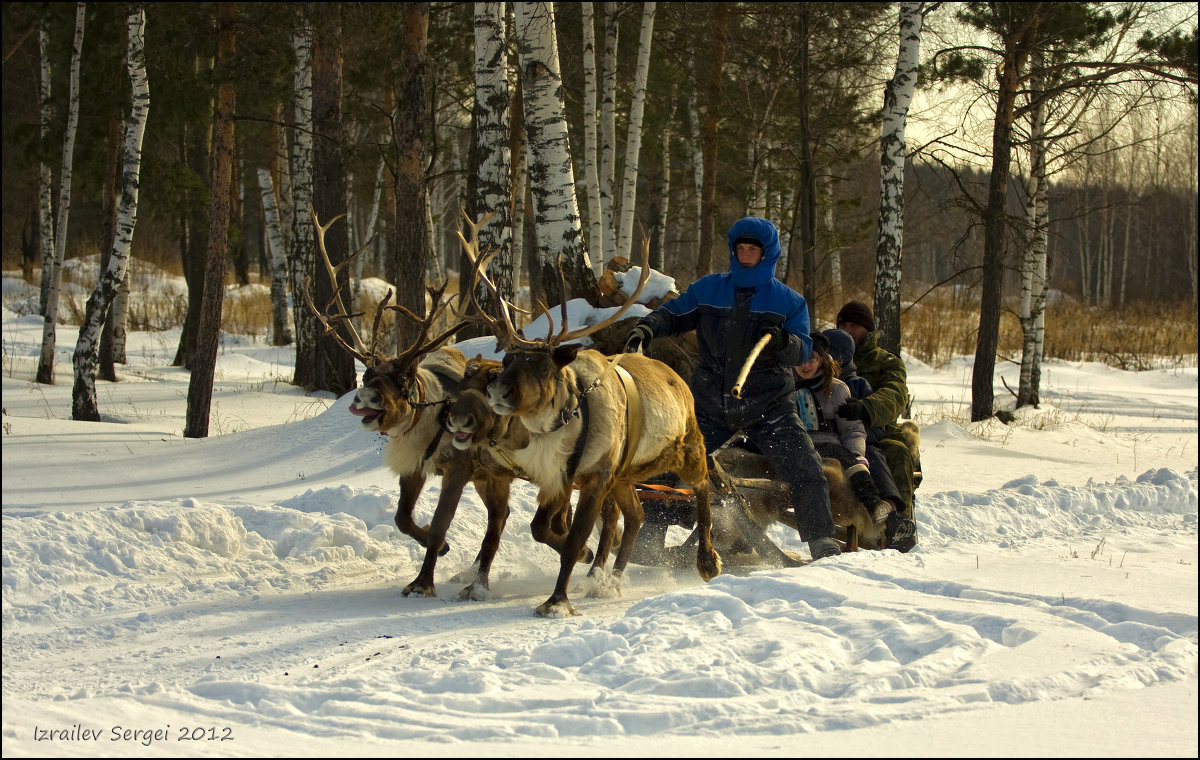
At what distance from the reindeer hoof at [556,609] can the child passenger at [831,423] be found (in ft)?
7.75

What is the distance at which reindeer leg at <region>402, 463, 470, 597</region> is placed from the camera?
593 centimetres

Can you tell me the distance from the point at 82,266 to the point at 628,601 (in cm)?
2784

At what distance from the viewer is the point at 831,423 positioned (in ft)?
23.7

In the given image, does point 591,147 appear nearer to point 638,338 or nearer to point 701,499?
point 638,338

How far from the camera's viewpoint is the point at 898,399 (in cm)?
717

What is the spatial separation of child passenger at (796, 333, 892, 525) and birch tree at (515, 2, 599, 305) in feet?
9.75

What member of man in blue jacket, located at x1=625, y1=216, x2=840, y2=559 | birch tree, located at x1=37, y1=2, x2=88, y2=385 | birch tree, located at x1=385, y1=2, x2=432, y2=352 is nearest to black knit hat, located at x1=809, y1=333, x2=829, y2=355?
man in blue jacket, located at x1=625, y1=216, x2=840, y2=559

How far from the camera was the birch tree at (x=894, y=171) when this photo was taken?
39.1 feet

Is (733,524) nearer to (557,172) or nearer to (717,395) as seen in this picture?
(717,395)

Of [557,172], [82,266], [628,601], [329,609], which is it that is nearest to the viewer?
[329,609]

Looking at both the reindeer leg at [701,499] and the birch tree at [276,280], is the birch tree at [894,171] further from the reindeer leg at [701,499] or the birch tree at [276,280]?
the birch tree at [276,280]

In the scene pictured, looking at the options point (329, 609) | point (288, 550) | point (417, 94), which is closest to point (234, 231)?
point (417, 94)

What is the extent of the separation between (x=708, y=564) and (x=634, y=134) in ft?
33.2

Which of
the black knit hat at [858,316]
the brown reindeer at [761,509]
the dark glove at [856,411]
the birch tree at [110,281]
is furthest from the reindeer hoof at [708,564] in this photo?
the birch tree at [110,281]
